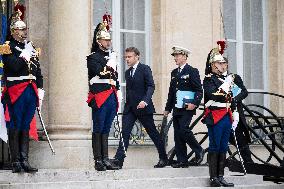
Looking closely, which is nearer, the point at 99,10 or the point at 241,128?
the point at 241,128

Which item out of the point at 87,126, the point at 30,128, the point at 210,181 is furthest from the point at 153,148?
the point at 30,128

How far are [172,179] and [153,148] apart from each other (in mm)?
3123

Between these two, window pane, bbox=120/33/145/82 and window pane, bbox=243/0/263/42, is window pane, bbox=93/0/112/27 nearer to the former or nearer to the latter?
window pane, bbox=120/33/145/82

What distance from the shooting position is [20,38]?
29.7 feet

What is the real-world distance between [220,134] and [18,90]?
2840mm

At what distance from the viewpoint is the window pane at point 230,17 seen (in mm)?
14891

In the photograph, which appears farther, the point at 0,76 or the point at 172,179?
the point at 172,179

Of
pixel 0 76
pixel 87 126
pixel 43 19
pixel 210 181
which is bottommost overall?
pixel 210 181

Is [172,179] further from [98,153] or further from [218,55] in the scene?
[218,55]

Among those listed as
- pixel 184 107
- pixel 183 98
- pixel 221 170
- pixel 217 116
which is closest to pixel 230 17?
pixel 183 98

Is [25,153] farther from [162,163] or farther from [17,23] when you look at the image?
[162,163]

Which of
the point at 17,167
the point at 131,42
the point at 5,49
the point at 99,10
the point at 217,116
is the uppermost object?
the point at 99,10

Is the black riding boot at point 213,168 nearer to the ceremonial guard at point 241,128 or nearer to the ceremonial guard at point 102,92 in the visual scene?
the ceremonial guard at point 241,128

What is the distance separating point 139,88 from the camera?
425 inches
